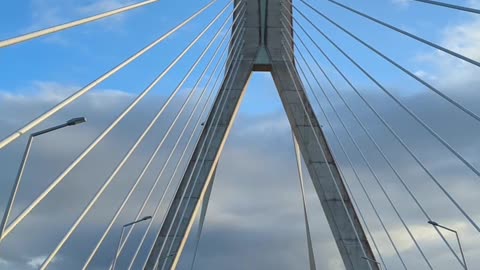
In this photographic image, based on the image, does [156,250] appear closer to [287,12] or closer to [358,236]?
[358,236]

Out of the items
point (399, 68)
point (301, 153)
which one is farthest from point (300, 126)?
point (399, 68)

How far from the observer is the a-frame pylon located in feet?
72.1

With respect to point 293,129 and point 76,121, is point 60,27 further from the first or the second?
point 293,129

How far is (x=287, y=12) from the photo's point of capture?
24.0 meters

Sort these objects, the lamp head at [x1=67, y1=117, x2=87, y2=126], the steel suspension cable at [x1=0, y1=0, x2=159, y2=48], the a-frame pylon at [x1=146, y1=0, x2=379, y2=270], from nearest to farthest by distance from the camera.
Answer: the steel suspension cable at [x1=0, y1=0, x2=159, y2=48], the lamp head at [x1=67, y1=117, x2=87, y2=126], the a-frame pylon at [x1=146, y1=0, x2=379, y2=270]

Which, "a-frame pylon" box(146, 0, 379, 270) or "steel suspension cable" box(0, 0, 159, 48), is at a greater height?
"a-frame pylon" box(146, 0, 379, 270)

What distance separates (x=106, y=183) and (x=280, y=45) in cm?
1148

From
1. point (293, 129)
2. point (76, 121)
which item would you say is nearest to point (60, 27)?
point (76, 121)

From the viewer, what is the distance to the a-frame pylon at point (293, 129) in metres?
22.0

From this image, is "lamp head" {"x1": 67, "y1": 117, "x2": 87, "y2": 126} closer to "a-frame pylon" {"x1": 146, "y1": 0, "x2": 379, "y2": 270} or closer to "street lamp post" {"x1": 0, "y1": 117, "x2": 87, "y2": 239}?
"street lamp post" {"x1": 0, "y1": 117, "x2": 87, "y2": 239}

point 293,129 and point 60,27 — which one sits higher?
point 293,129

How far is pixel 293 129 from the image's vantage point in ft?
78.6

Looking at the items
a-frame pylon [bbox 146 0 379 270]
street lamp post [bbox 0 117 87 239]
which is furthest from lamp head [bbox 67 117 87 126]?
a-frame pylon [bbox 146 0 379 270]

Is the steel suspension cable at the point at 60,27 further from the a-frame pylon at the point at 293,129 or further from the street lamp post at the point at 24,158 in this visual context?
the a-frame pylon at the point at 293,129
